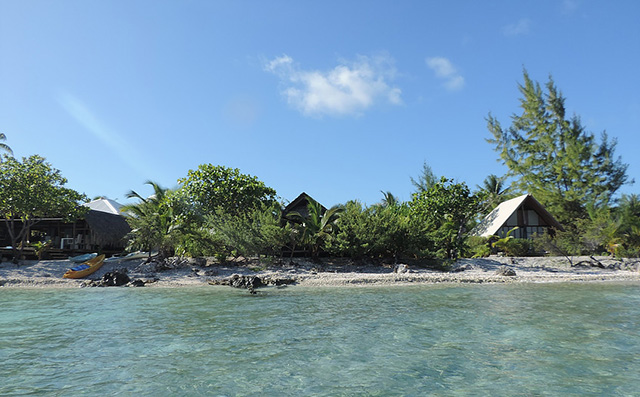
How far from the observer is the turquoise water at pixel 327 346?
443cm

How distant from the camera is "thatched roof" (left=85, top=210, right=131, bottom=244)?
884 inches

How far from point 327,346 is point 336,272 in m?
11.2

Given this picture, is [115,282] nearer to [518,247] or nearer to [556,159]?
[518,247]

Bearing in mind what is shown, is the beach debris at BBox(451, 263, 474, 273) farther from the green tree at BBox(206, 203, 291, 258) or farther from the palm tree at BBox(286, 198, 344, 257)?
the green tree at BBox(206, 203, 291, 258)

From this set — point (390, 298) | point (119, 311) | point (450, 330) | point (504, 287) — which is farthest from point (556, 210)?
point (119, 311)

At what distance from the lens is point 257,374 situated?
4.81m

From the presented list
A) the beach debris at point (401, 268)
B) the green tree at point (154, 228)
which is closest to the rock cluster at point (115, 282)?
the green tree at point (154, 228)

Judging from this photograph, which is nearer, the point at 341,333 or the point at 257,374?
the point at 257,374

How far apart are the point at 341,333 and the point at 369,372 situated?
2087 millimetres

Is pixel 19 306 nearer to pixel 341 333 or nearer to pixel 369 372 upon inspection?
pixel 341 333

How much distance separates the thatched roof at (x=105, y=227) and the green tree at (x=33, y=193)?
1.16 meters

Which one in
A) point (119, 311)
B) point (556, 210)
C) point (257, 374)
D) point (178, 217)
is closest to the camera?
point (257, 374)

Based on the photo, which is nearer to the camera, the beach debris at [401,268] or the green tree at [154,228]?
the beach debris at [401,268]

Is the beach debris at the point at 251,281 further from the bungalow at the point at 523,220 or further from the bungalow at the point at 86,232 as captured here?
the bungalow at the point at 523,220
